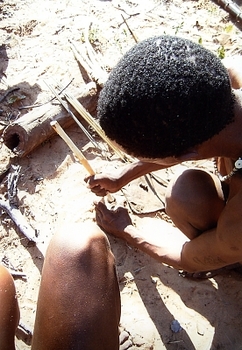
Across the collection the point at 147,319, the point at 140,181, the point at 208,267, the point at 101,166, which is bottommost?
the point at 147,319

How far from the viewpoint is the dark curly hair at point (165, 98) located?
1453 mm

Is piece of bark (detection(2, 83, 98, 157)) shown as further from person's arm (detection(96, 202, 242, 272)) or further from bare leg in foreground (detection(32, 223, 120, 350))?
bare leg in foreground (detection(32, 223, 120, 350))

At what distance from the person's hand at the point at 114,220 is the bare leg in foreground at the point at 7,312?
41.4 inches

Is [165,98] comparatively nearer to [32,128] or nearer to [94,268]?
[94,268]

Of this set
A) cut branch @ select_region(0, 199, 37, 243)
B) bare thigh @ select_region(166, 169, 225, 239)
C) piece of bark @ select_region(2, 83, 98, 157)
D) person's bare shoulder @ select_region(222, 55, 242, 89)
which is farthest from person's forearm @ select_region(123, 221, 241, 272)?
piece of bark @ select_region(2, 83, 98, 157)

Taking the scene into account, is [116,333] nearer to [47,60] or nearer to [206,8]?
[47,60]

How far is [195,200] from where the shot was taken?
7.25ft

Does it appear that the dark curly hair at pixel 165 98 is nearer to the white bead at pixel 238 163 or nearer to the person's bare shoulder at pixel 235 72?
the white bead at pixel 238 163

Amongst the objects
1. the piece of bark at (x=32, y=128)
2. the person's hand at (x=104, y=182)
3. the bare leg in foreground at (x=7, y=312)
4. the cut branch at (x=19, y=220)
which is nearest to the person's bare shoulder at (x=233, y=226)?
the person's hand at (x=104, y=182)

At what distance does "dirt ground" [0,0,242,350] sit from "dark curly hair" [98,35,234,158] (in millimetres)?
1135

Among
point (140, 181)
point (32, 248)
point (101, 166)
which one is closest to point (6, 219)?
point (32, 248)

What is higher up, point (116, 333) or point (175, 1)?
point (175, 1)

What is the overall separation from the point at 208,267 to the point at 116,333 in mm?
781

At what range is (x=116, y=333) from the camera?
1512 millimetres
